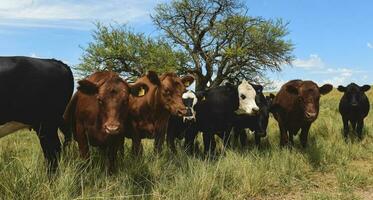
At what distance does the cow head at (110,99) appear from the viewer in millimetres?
6000

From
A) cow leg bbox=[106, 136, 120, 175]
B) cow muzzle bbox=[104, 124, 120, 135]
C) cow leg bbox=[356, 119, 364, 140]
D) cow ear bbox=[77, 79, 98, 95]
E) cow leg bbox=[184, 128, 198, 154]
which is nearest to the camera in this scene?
cow muzzle bbox=[104, 124, 120, 135]

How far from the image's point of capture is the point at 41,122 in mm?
6488

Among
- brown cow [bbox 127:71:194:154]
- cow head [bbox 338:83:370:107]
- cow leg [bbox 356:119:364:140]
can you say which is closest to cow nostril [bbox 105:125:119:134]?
brown cow [bbox 127:71:194:154]

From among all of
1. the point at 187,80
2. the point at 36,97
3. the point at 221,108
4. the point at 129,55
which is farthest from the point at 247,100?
the point at 129,55

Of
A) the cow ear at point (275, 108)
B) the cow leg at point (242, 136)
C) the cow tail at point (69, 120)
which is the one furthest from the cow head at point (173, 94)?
the cow ear at point (275, 108)

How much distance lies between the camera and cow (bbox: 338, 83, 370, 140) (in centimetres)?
1278

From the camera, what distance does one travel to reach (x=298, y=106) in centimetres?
1017

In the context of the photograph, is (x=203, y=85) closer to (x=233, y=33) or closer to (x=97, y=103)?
(x=233, y=33)

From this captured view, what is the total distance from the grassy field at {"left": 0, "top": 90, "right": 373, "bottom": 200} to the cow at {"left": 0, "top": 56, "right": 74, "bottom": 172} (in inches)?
10.7

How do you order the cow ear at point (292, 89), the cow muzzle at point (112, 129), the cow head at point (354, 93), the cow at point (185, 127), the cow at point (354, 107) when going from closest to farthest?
1. the cow muzzle at point (112, 129)
2. the cow ear at point (292, 89)
3. the cow at point (185, 127)
4. the cow at point (354, 107)
5. the cow head at point (354, 93)

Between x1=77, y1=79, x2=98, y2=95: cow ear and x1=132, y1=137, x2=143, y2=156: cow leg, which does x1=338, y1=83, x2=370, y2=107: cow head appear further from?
x1=77, y1=79, x2=98, y2=95: cow ear

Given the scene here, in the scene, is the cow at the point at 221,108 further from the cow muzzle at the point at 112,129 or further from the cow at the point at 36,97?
the cow muzzle at the point at 112,129

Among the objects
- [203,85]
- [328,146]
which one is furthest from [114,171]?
[203,85]

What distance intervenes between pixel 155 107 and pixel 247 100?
2.42m
